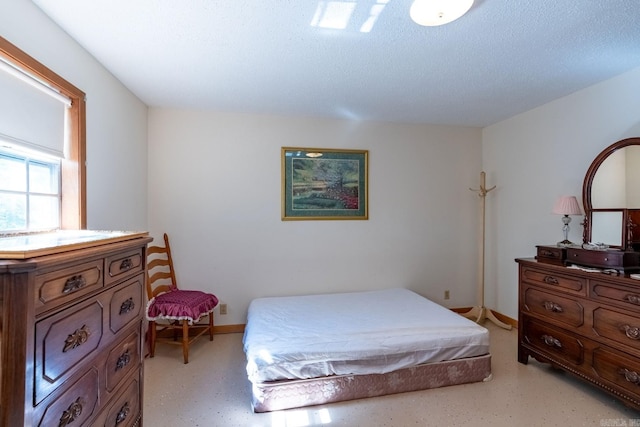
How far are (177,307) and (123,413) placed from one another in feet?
4.27

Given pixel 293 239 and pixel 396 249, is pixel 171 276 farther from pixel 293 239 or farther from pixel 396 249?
pixel 396 249

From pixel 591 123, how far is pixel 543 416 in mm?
2315

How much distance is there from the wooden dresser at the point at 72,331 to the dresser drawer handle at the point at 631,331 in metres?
2.72

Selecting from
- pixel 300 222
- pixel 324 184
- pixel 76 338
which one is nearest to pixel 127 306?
pixel 76 338

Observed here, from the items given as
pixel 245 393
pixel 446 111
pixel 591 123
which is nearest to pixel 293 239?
pixel 245 393

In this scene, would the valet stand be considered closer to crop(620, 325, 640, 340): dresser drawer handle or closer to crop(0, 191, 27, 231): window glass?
crop(620, 325, 640, 340): dresser drawer handle

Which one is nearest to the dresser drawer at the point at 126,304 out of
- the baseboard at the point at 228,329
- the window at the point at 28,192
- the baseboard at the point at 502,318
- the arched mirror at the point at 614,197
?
the window at the point at 28,192

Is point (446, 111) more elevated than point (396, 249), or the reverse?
point (446, 111)

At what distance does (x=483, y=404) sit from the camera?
1.98 metres

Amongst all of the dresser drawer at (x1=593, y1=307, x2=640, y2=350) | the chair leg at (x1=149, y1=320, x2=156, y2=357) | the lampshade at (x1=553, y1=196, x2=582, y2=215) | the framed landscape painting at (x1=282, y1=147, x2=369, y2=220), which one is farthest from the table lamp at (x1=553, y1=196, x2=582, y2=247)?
the chair leg at (x1=149, y1=320, x2=156, y2=357)

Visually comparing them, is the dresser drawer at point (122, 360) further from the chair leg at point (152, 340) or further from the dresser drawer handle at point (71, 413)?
the chair leg at point (152, 340)

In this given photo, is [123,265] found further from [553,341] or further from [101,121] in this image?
[553,341]

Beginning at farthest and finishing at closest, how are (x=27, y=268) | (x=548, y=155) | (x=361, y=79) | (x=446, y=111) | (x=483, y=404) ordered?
1. (x=446, y=111)
2. (x=548, y=155)
3. (x=361, y=79)
4. (x=483, y=404)
5. (x=27, y=268)

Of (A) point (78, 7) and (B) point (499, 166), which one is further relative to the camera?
(B) point (499, 166)
